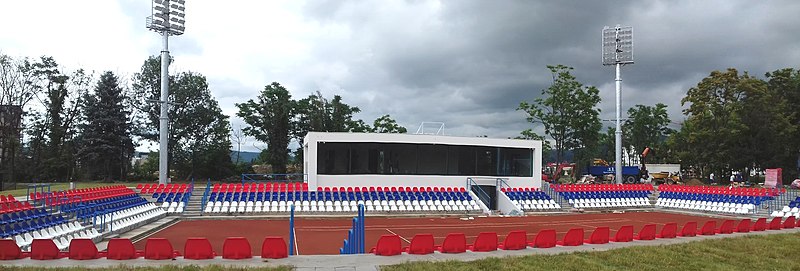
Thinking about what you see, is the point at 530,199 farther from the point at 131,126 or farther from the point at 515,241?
the point at 131,126

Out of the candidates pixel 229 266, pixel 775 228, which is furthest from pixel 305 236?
pixel 775 228

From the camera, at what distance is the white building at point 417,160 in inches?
1131

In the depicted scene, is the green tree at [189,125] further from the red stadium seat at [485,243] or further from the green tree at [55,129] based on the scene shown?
the red stadium seat at [485,243]

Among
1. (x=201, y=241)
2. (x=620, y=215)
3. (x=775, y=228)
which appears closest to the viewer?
(x=201, y=241)

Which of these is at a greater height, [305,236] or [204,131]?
[204,131]

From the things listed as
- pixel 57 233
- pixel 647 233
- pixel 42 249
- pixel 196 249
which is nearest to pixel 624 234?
pixel 647 233

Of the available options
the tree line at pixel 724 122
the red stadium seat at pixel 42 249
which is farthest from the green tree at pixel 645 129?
the red stadium seat at pixel 42 249

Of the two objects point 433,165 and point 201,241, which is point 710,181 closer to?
point 433,165

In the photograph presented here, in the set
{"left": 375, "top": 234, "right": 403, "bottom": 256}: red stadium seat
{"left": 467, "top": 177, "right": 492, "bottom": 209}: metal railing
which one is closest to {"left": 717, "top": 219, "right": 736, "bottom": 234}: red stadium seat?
{"left": 375, "top": 234, "right": 403, "bottom": 256}: red stadium seat

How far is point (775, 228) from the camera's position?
17.4 metres

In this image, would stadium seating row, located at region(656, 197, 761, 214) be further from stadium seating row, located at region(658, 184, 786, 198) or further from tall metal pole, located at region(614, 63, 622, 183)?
tall metal pole, located at region(614, 63, 622, 183)

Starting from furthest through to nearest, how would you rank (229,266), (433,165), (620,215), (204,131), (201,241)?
(204,131)
(433,165)
(620,215)
(201,241)
(229,266)

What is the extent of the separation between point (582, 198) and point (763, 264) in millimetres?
19816

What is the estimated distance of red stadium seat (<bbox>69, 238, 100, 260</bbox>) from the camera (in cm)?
1021
